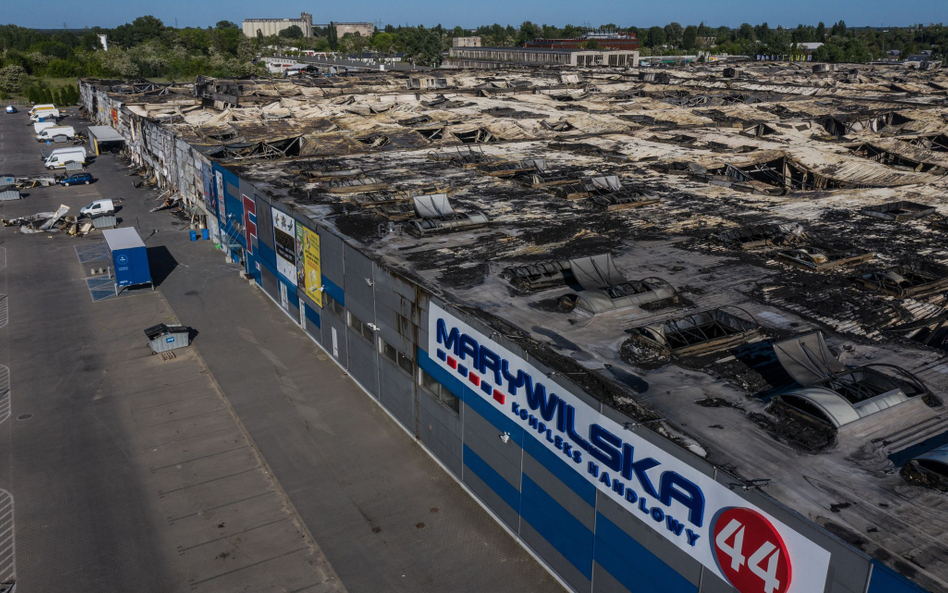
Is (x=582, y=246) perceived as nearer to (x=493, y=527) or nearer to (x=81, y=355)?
(x=493, y=527)

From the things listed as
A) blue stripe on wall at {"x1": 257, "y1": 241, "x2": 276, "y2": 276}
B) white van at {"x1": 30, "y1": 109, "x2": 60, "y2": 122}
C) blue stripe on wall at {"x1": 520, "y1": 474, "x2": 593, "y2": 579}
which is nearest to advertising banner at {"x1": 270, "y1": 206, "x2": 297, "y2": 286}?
blue stripe on wall at {"x1": 257, "y1": 241, "x2": 276, "y2": 276}

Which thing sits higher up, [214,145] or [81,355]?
[214,145]

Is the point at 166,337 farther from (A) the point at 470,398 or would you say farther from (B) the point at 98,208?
(B) the point at 98,208

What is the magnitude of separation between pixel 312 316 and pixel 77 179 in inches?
2266

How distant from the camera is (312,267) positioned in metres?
36.4

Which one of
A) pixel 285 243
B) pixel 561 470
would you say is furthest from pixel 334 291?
pixel 561 470

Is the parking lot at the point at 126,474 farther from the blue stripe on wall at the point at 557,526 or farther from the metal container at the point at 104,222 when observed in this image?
the metal container at the point at 104,222

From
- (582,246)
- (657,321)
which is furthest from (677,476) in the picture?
(582,246)

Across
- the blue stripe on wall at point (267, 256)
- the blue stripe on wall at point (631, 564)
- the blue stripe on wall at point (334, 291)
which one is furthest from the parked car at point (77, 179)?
the blue stripe on wall at point (631, 564)

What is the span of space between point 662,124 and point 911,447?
195 feet

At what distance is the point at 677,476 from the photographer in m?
16.4

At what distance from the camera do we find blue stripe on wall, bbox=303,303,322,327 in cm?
3738

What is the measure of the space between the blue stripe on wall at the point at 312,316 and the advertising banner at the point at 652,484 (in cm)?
1539

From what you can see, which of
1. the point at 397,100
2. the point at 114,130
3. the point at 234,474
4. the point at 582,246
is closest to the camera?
the point at 234,474
